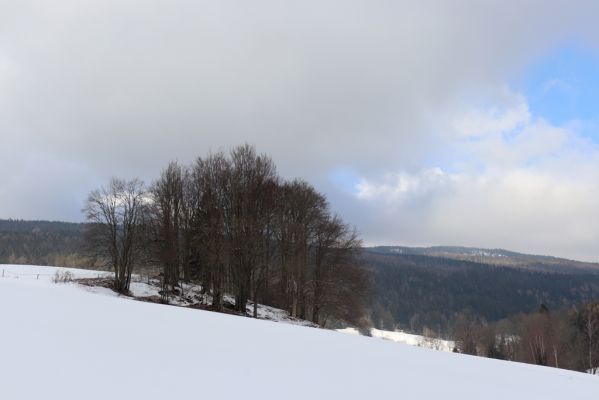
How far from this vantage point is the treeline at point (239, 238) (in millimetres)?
30391

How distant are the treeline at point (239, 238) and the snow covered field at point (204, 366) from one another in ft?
67.3

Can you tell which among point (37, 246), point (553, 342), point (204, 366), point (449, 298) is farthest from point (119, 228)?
point (449, 298)

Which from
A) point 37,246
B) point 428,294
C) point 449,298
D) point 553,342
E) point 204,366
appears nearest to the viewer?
point 204,366

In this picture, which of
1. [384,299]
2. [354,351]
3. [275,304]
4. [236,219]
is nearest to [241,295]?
[236,219]

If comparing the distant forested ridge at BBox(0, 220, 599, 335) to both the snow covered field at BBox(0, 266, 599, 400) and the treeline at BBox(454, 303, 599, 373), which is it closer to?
the treeline at BBox(454, 303, 599, 373)

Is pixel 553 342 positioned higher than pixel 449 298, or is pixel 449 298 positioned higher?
pixel 553 342

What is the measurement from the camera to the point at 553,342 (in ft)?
168

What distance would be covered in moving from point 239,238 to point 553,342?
151ft

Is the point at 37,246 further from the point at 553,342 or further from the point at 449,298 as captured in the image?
the point at 449,298

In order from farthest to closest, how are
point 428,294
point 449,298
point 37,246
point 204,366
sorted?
point 428,294 < point 449,298 < point 37,246 < point 204,366

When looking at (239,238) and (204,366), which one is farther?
(239,238)

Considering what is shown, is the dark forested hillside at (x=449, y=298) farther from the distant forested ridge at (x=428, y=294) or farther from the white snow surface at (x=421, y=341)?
→ the white snow surface at (x=421, y=341)

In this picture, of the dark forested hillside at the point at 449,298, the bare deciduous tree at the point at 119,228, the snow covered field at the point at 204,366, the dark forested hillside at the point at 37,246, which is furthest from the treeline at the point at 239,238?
the dark forested hillside at the point at 449,298

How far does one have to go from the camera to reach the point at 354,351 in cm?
861
